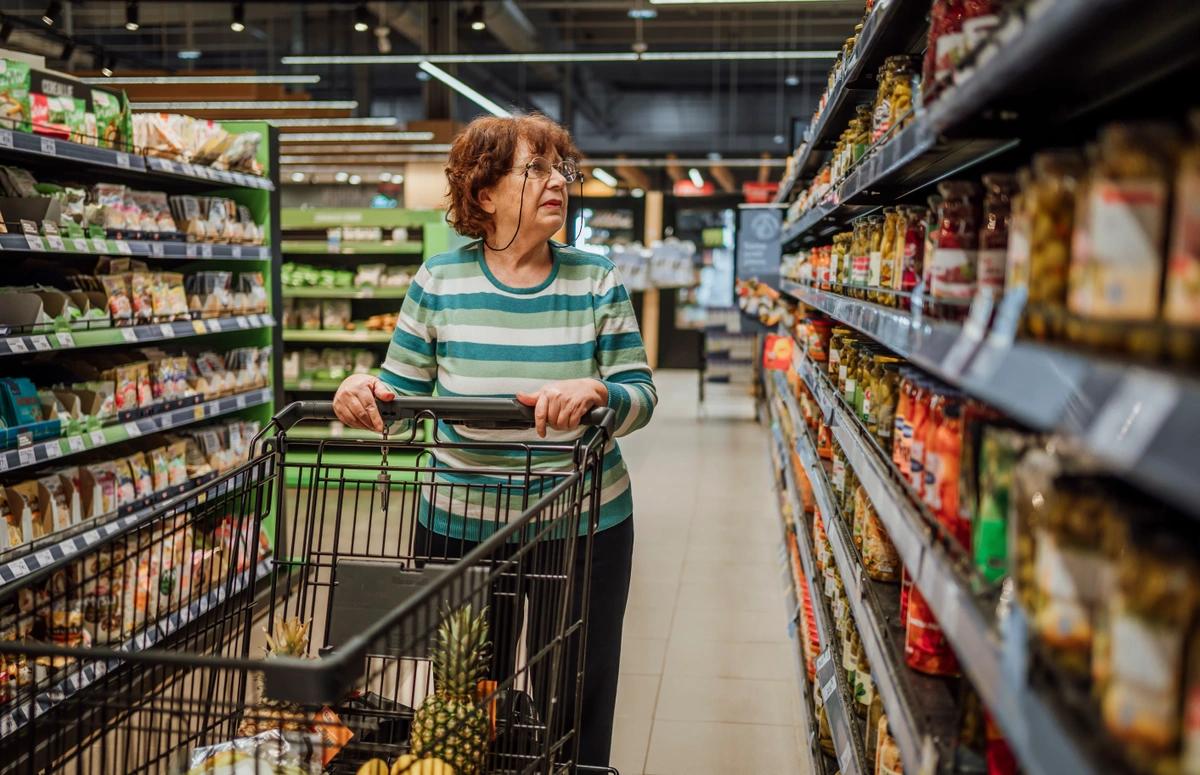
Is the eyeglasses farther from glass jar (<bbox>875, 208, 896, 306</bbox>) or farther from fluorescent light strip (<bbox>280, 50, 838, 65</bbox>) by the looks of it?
fluorescent light strip (<bbox>280, 50, 838, 65</bbox>)

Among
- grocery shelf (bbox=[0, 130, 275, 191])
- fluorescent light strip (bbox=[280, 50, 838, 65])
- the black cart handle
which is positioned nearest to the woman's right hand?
the black cart handle

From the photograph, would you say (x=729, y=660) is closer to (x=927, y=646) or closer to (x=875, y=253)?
(x=875, y=253)

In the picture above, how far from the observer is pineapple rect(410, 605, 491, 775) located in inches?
63.8

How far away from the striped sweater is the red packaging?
2.53 feet

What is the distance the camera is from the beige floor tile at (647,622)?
439 cm

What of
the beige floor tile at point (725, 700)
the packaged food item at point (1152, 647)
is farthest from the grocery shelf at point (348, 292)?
the packaged food item at point (1152, 647)

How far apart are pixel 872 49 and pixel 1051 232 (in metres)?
1.81

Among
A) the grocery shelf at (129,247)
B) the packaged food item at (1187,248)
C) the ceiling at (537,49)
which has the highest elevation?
the ceiling at (537,49)

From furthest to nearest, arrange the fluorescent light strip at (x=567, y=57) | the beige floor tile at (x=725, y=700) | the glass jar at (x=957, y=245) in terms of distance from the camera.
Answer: the fluorescent light strip at (x=567, y=57) → the beige floor tile at (x=725, y=700) → the glass jar at (x=957, y=245)

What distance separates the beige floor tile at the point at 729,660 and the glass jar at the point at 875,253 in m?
2.00

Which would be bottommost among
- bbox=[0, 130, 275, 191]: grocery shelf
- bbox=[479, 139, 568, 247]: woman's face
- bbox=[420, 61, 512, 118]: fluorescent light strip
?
bbox=[479, 139, 568, 247]: woman's face

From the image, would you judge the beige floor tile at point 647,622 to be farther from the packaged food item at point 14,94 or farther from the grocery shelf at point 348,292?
the grocery shelf at point 348,292

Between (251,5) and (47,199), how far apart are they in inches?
480

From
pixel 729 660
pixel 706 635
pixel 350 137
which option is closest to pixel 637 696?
pixel 729 660
